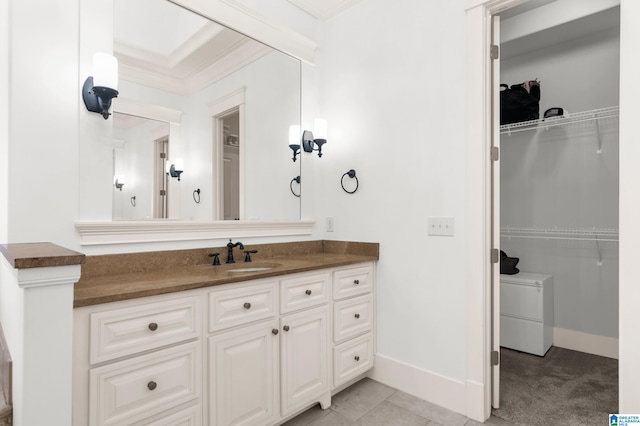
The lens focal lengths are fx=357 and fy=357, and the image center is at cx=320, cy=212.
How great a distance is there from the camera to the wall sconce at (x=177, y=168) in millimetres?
2071

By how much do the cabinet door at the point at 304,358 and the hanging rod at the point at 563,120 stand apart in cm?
250

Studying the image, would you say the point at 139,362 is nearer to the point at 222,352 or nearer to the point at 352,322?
the point at 222,352

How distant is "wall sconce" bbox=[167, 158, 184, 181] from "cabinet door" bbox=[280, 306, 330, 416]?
1035mm

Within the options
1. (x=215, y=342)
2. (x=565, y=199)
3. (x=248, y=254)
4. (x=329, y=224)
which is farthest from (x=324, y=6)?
(x=565, y=199)

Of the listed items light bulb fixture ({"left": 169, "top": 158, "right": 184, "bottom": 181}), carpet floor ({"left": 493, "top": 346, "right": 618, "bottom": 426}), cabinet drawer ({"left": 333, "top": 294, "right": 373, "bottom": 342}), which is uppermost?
light bulb fixture ({"left": 169, "top": 158, "right": 184, "bottom": 181})

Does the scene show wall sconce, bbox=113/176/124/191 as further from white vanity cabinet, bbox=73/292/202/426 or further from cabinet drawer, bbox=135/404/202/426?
cabinet drawer, bbox=135/404/202/426

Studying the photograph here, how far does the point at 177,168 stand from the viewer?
2.09 metres

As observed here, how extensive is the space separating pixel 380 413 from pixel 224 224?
1.47 m

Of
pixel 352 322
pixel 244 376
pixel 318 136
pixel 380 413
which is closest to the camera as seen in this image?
pixel 244 376

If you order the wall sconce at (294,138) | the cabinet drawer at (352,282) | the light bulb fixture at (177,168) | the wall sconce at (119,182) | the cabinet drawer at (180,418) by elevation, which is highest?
the wall sconce at (294,138)

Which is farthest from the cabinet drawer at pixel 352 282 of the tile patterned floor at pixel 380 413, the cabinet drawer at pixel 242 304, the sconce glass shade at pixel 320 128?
the sconce glass shade at pixel 320 128

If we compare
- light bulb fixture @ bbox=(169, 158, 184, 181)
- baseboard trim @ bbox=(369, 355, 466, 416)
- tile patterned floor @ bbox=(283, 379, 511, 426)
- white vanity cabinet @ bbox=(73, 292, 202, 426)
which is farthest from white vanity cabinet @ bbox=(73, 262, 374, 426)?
light bulb fixture @ bbox=(169, 158, 184, 181)

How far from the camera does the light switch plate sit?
7.16 feet

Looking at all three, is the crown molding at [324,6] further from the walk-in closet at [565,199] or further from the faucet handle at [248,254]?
the faucet handle at [248,254]
